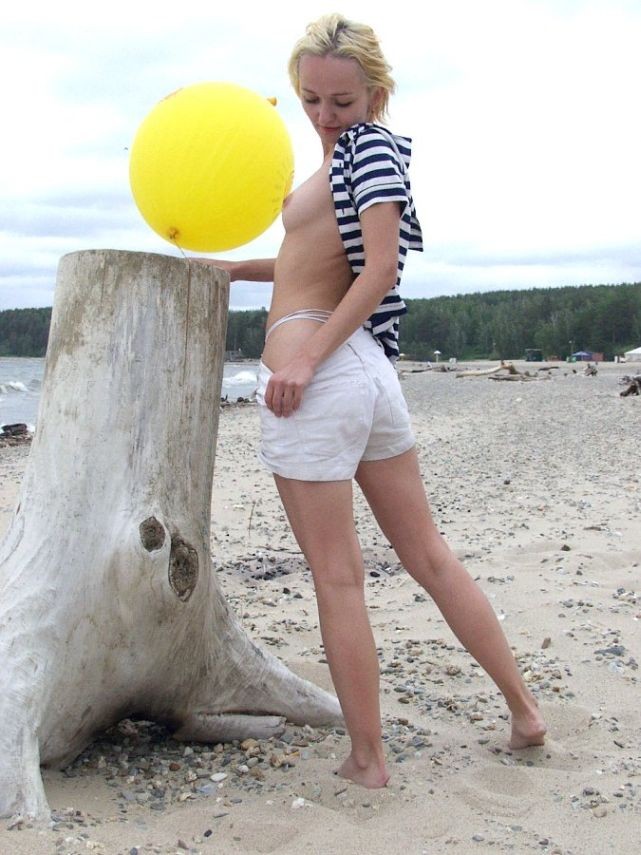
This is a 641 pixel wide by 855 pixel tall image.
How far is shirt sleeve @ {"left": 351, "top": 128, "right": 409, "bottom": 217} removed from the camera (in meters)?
2.60

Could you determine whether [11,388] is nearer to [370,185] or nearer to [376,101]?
[376,101]

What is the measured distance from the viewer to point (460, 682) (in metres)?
3.79

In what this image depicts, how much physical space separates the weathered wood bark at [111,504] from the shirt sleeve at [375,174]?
589 mm

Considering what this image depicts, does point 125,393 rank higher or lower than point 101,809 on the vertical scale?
higher

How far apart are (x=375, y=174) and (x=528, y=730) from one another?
6.16ft

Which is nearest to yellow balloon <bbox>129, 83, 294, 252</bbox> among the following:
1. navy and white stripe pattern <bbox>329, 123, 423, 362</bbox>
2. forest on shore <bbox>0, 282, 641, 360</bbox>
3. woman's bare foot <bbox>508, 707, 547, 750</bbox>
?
navy and white stripe pattern <bbox>329, 123, 423, 362</bbox>

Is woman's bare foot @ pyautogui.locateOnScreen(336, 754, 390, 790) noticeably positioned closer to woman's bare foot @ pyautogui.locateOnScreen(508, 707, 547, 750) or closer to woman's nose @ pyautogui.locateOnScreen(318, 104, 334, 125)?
woman's bare foot @ pyautogui.locateOnScreen(508, 707, 547, 750)

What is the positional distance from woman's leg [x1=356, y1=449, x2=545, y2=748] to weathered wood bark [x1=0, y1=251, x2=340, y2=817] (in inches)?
23.0

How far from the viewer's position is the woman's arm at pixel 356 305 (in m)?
2.61

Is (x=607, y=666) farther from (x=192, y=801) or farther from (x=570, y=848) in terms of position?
(x=192, y=801)

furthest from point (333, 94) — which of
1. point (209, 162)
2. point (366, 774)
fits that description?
point (366, 774)

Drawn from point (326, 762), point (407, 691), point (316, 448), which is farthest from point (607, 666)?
point (316, 448)

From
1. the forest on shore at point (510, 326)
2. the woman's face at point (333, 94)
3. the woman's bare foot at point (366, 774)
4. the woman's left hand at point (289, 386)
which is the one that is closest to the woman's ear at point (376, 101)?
the woman's face at point (333, 94)

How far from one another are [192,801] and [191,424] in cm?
114
